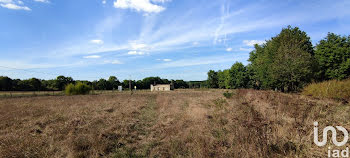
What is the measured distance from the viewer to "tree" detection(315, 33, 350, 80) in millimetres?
26516

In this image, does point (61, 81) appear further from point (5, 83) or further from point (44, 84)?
point (5, 83)

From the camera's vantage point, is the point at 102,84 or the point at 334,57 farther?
the point at 102,84

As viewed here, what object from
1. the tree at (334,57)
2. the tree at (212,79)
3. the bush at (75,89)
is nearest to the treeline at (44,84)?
the bush at (75,89)

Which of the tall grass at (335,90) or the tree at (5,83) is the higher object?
the tree at (5,83)

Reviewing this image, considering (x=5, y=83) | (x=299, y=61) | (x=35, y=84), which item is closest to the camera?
(x=299, y=61)

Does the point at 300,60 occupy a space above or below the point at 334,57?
below

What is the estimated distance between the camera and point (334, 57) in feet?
89.4

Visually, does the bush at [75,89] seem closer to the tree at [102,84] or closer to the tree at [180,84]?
the tree at [102,84]

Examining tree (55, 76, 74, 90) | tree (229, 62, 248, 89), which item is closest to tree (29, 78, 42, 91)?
tree (55, 76, 74, 90)

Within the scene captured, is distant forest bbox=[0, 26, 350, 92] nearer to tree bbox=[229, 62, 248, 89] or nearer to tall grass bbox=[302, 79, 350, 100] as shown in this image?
tall grass bbox=[302, 79, 350, 100]

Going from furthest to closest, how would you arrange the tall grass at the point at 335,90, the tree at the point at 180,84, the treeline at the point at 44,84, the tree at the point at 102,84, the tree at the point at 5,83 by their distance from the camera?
the tree at the point at 180,84
the tree at the point at 102,84
the treeline at the point at 44,84
the tree at the point at 5,83
the tall grass at the point at 335,90

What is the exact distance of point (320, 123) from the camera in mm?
4883

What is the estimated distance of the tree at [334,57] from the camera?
2652 centimetres

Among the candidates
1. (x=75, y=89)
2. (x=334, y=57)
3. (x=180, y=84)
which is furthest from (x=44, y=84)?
(x=334, y=57)
